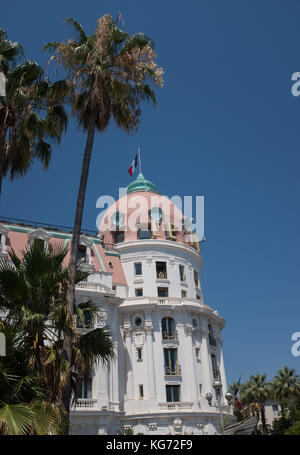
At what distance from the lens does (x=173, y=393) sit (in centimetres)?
4500

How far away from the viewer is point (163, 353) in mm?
46031

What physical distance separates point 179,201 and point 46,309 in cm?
4110

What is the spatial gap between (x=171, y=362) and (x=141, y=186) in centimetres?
2247

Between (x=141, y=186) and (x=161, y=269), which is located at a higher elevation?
(x=141, y=186)

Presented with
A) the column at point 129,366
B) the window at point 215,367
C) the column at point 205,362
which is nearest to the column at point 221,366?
the window at point 215,367

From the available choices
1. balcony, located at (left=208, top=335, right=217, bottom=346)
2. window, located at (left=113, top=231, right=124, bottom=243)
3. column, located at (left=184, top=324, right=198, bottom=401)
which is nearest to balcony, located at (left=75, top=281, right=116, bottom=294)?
column, located at (left=184, top=324, right=198, bottom=401)

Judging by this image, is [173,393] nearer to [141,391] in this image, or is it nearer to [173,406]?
[173,406]

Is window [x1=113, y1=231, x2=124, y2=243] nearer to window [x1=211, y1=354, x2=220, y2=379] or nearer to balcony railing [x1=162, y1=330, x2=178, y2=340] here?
balcony railing [x1=162, y1=330, x2=178, y2=340]

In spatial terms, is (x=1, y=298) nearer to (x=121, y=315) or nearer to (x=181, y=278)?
(x=121, y=315)

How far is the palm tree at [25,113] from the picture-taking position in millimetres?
20375

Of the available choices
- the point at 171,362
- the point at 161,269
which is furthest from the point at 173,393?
the point at 161,269

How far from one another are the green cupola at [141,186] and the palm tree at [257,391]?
3805cm

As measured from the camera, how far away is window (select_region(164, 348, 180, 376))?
45.6 metres

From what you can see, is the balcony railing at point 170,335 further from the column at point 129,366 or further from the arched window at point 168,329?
the column at point 129,366
